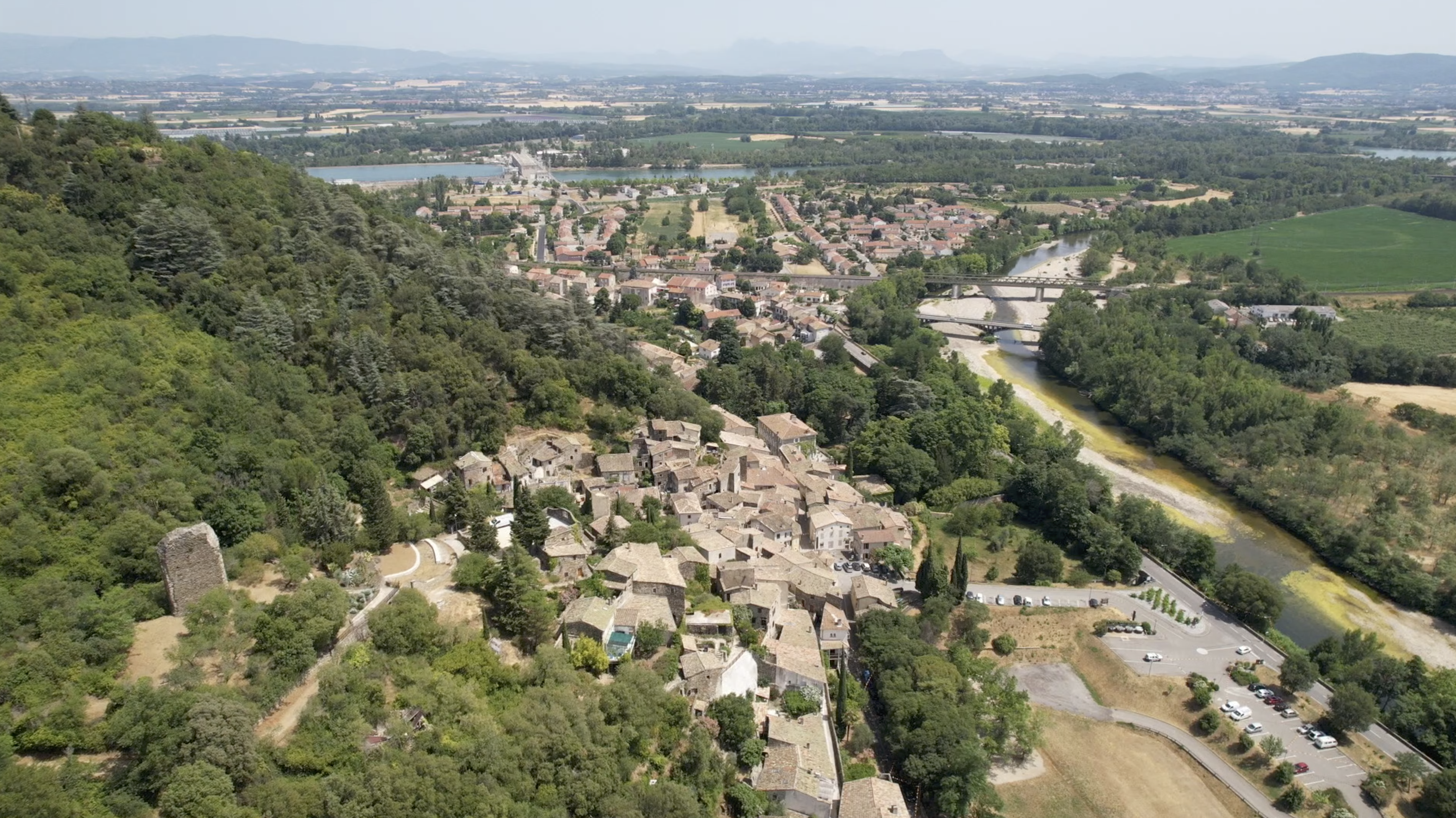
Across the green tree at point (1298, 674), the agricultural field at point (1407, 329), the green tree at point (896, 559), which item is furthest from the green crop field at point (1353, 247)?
the green tree at point (896, 559)

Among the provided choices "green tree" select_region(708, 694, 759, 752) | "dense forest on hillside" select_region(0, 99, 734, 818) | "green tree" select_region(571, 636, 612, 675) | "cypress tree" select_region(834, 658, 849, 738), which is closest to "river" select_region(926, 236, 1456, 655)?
"cypress tree" select_region(834, 658, 849, 738)

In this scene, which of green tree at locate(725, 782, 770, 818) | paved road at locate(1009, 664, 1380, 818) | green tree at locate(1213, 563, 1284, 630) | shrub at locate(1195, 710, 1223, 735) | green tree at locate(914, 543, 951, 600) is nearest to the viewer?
green tree at locate(725, 782, 770, 818)

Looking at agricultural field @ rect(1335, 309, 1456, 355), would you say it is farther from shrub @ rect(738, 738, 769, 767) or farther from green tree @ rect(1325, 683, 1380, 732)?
shrub @ rect(738, 738, 769, 767)

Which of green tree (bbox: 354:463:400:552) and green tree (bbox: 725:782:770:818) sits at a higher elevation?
green tree (bbox: 354:463:400:552)

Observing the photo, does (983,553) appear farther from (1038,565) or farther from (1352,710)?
(1352,710)

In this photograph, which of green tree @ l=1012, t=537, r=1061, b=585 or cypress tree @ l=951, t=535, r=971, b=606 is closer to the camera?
cypress tree @ l=951, t=535, r=971, b=606

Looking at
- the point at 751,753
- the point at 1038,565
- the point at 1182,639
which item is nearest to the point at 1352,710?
the point at 1182,639

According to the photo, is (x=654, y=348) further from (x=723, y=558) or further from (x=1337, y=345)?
(x=1337, y=345)
